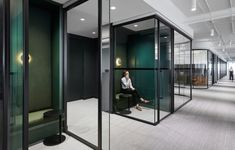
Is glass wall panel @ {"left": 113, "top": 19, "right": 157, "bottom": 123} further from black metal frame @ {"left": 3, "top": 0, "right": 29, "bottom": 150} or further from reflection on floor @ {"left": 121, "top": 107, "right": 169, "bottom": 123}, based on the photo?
black metal frame @ {"left": 3, "top": 0, "right": 29, "bottom": 150}

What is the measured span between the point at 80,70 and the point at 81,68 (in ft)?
0.39

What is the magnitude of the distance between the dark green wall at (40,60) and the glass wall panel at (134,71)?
227 centimetres

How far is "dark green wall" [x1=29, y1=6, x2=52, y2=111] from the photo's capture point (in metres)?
3.58

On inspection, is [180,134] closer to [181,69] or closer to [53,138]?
[53,138]

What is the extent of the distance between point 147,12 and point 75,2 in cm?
192

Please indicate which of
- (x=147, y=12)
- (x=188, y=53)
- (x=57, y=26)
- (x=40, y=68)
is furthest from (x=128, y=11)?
(x=188, y=53)

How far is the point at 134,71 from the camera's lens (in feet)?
18.6

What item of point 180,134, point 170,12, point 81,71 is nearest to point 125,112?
point 180,134

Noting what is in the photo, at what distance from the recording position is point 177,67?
19.6 feet

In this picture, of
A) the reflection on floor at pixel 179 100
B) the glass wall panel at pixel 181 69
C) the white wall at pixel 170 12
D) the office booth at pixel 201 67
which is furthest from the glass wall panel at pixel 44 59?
the office booth at pixel 201 67

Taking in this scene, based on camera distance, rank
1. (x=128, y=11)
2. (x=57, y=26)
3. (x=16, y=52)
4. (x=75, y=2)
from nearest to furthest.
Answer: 1. (x=16, y=52)
2. (x=75, y=2)
3. (x=57, y=26)
4. (x=128, y=11)

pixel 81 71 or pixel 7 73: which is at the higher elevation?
pixel 81 71

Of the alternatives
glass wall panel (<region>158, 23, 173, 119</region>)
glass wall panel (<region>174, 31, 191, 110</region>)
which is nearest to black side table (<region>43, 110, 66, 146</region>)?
glass wall panel (<region>158, 23, 173, 119</region>)

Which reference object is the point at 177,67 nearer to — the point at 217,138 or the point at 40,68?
the point at 217,138
